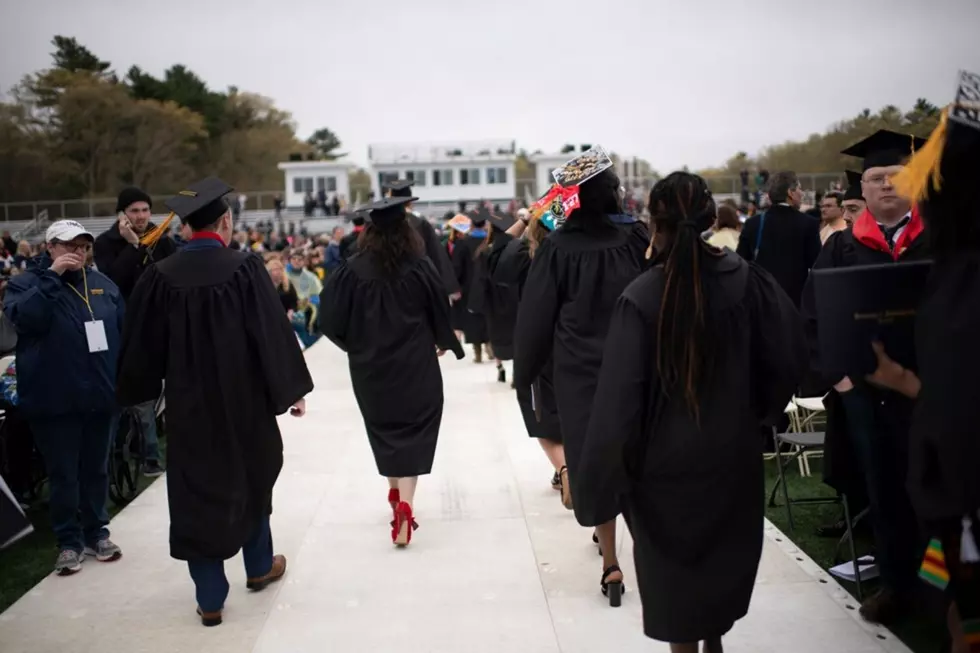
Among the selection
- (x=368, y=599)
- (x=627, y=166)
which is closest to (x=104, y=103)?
(x=627, y=166)

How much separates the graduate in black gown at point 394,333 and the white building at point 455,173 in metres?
62.0

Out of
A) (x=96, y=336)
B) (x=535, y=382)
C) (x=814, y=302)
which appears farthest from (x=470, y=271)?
(x=814, y=302)

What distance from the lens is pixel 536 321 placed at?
4.65 m

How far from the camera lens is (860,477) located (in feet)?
15.8

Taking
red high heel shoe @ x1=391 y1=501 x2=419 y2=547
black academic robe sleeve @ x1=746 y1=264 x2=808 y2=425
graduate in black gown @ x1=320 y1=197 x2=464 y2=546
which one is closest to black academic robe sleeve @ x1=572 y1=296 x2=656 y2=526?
black academic robe sleeve @ x1=746 y1=264 x2=808 y2=425

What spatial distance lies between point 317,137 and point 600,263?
12146 cm

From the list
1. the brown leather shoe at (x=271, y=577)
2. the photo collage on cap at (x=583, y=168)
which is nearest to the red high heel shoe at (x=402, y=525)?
the brown leather shoe at (x=271, y=577)

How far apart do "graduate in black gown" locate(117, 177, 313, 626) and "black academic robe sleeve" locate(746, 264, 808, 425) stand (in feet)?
8.01

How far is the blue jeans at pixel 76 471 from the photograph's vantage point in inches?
223

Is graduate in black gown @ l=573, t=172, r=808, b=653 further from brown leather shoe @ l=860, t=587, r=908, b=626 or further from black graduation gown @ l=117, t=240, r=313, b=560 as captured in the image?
black graduation gown @ l=117, t=240, r=313, b=560

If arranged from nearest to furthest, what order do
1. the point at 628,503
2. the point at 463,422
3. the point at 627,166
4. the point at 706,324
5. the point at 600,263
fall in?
the point at 706,324 → the point at 628,503 → the point at 600,263 → the point at 463,422 → the point at 627,166

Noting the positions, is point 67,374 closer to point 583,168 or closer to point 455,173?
point 583,168

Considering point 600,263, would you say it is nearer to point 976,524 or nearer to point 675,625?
point 675,625

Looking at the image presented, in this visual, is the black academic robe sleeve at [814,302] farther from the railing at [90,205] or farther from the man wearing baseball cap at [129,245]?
the railing at [90,205]
